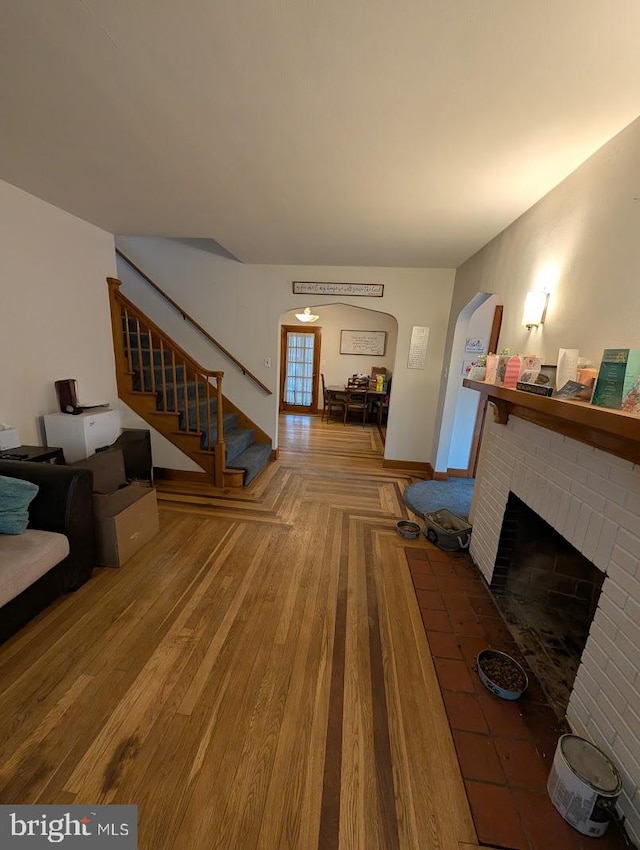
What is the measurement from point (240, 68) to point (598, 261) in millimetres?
1730

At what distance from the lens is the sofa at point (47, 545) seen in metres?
1.59

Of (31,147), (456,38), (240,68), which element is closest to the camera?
(456,38)

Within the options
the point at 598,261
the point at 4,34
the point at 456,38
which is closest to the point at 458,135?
the point at 456,38

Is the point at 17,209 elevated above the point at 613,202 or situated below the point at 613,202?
above

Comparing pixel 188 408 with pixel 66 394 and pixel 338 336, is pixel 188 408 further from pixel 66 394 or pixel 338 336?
pixel 338 336

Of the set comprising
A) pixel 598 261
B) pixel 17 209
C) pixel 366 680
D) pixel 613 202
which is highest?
pixel 17 209

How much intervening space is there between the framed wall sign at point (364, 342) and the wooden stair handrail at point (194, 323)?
11.7 ft

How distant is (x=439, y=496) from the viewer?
356 cm

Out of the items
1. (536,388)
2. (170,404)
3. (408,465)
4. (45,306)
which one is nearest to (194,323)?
(170,404)

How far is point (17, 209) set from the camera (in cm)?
241

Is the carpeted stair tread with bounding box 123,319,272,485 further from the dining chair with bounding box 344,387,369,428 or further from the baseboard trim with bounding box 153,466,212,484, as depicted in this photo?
the dining chair with bounding box 344,387,369,428

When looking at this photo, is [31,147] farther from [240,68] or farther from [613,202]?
[613,202]

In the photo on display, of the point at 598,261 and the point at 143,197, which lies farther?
the point at 143,197

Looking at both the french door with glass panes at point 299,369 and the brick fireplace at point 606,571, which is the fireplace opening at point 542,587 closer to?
the brick fireplace at point 606,571
